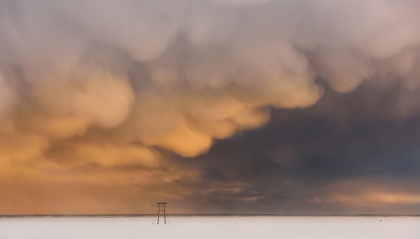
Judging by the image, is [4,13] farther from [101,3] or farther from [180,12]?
[180,12]

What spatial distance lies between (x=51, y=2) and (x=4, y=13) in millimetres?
2363

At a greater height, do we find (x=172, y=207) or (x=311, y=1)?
(x=311, y=1)

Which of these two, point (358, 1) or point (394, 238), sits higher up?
point (358, 1)

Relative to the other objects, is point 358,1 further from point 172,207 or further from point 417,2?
point 172,207

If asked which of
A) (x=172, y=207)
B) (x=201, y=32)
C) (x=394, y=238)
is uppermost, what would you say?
(x=201, y=32)

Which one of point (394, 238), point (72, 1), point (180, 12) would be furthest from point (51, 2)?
point (394, 238)

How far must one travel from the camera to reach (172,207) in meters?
28.7

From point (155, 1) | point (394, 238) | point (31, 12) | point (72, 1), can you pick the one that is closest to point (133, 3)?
point (155, 1)

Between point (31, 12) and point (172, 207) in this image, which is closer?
point (31, 12)

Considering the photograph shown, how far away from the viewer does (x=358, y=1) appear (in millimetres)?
25391

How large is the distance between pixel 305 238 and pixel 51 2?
17.2 meters

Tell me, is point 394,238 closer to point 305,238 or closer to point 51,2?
point 305,238

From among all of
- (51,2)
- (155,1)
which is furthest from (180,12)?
(51,2)

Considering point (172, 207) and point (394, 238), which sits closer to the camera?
point (394, 238)
